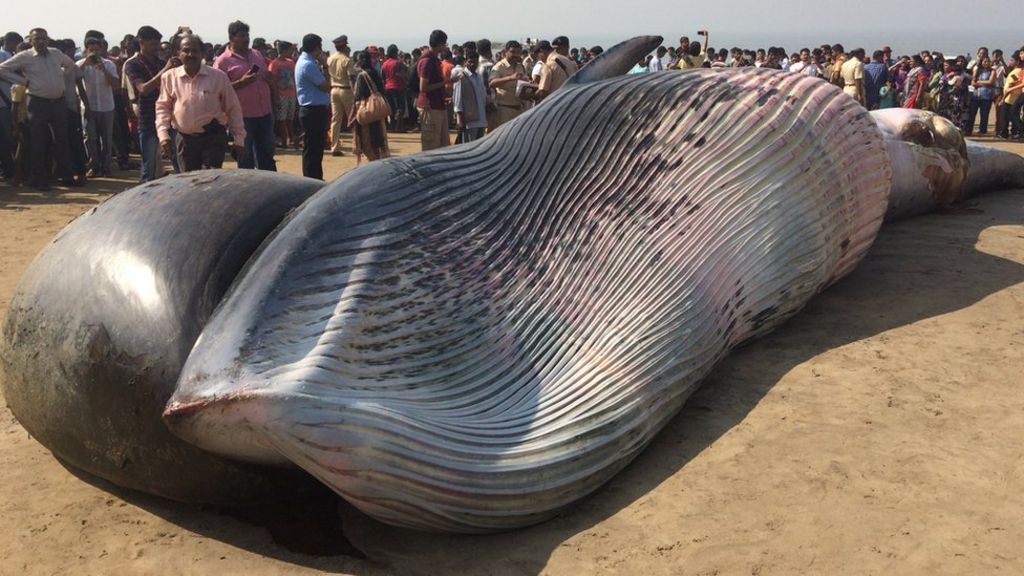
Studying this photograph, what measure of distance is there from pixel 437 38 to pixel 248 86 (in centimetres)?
345

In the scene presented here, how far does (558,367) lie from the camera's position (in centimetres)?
423

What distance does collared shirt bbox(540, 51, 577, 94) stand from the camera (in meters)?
12.2

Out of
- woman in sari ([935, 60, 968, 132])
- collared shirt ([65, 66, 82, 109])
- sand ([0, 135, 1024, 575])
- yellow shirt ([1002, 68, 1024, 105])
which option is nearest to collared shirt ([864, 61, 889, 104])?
woman in sari ([935, 60, 968, 132])

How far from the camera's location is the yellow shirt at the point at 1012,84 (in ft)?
65.8

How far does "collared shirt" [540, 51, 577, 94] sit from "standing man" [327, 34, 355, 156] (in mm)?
4279

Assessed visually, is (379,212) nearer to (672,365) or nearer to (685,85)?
(672,365)

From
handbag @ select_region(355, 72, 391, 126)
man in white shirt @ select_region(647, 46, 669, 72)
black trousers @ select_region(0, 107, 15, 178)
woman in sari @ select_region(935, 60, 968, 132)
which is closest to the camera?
handbag @ select_region(355, 72, 391, 126)

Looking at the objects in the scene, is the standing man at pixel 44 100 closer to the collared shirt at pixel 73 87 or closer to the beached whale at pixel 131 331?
the collared shirt at pixel 73 87

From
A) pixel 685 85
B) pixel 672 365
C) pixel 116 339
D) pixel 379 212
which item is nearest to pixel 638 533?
pixel 672 365

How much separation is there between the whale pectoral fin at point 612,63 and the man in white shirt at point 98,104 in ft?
31.6

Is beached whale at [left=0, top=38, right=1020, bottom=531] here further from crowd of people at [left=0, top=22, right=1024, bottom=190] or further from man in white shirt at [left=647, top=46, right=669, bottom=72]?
man in white shirt at [left=647, top=46, right=669, bottom=72]

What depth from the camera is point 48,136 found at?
13.2 m

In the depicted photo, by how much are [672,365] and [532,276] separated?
2.54 ft

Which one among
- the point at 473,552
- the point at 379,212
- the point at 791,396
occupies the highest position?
the point at 379,212
